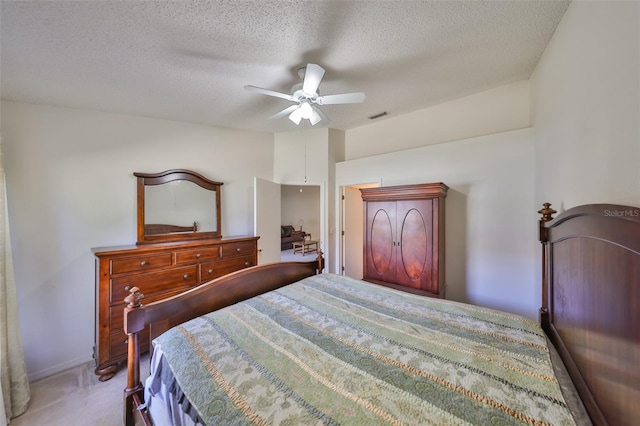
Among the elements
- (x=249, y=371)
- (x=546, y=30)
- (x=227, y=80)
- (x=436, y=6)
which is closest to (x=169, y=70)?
(x=227, y=80)

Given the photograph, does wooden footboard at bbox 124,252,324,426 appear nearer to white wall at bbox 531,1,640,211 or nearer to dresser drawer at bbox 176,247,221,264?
dresser drawer at bbox 176,247,221,264

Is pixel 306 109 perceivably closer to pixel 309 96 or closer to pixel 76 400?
pixel 309 96

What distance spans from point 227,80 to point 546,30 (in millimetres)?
2519

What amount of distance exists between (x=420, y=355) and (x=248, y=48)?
7.35ft

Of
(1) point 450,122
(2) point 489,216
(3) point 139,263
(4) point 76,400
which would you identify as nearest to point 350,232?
(2) point 489,216

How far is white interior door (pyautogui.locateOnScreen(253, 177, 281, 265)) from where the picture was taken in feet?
11.0

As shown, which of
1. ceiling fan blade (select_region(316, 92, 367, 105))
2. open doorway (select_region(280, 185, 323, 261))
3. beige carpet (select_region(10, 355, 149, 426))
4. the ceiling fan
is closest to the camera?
beige carpet (select_region(10, 355, 149, 426))

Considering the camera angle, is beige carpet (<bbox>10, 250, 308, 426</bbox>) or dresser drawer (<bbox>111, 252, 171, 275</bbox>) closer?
beige carpet (<bbox>10, 250, 308, 426</bbox>)

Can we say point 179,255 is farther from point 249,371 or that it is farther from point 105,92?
point 249,371

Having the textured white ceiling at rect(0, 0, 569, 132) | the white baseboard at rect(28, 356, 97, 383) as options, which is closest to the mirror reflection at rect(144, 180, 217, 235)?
the textured white ceiling at rect(0, 0, 569, 132)

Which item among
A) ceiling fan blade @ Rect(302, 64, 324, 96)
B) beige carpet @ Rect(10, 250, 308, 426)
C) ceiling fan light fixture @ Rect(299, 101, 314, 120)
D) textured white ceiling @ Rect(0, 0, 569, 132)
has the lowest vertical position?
beige carpet @ Rect(10, 250, 308, 426)

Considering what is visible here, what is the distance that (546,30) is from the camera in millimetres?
1713

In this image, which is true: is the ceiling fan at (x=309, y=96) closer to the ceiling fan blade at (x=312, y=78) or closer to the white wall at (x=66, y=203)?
the ceiling fan blade at (x=312, y=78)

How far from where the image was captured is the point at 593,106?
4.02 feet
